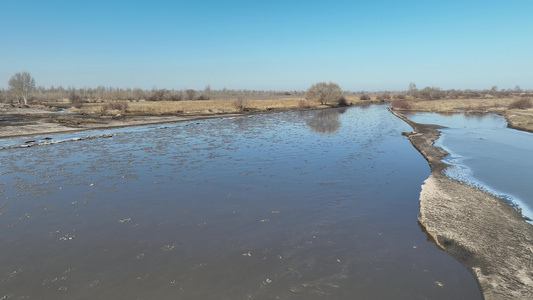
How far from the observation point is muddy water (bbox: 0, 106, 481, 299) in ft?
18.1

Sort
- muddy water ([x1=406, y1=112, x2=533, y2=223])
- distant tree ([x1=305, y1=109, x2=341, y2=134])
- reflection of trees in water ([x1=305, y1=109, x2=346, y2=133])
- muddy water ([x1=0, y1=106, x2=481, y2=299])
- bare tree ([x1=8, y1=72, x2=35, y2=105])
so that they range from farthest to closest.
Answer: bare tree ([x1=8, y1=72, x2=35, y2=105]), reflection of trees in water ([x1=305, y1=109, x2=346, y2=133]), distant tree ([x1=305, y1=109, x2=341, y2=134]), muddy water ([x1=406, y1=112, x2=533, y2=223]), muddy water ([x1=0, y1=106, x2=481, y2=299])

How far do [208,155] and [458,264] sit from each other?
13.5m

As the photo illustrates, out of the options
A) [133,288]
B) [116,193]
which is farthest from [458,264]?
[116,193]

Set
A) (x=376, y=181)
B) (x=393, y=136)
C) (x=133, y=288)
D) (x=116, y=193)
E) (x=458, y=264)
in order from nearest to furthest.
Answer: (x=133, y=288) < (x=458, y=264) < (x=116, y=193) < (x=376, y=181) < (x=393, y=136)

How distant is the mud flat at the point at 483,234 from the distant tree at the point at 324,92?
64.3 metres

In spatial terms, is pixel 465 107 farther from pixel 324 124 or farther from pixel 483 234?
pixel 483 234

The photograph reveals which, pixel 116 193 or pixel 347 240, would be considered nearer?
pixel 347 240

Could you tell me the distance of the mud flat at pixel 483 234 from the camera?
556 centimetres

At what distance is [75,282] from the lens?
18.2ft

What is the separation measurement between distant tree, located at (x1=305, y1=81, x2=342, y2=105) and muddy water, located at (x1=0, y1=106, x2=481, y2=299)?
5990 cm

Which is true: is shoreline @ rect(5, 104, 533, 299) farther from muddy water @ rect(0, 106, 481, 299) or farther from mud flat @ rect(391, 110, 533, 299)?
muddy water @ rect(0, 106, 481, 299)

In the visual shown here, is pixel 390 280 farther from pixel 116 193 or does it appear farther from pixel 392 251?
pixel 116 193

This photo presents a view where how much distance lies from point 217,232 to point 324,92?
227 feet

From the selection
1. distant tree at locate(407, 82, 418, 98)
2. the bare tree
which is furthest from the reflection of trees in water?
distant tree at locate(407, 82, 418, 98)
